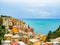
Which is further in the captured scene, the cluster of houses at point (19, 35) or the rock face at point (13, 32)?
the rock face at point (13, 32)

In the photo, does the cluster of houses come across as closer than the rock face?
Yes

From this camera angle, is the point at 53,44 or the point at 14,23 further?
the point at 14,23

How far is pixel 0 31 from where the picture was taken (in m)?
6.89

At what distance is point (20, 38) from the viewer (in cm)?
879

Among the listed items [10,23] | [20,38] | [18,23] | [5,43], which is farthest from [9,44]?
[18,23]

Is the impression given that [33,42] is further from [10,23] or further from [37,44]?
[10,23]

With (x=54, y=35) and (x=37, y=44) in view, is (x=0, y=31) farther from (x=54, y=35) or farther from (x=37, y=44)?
(x=54, y=35)

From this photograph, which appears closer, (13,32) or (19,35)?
(19,35)

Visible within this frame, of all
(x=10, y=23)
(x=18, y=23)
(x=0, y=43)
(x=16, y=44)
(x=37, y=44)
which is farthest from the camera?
(x=18, y=23)

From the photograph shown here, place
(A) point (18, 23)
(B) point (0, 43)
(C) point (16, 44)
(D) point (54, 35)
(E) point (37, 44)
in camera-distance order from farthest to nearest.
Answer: (A) point (18, 23) → (D) point (54, 35) → (E) point (37, 44) → (C) point (16, 44) → (B) point (0, 43)

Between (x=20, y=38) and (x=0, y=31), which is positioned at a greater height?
(x=0, y=31)

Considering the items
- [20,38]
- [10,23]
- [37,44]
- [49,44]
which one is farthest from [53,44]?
[10,23]

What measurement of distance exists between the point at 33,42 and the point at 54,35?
88cm

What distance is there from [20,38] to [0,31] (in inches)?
78.4
